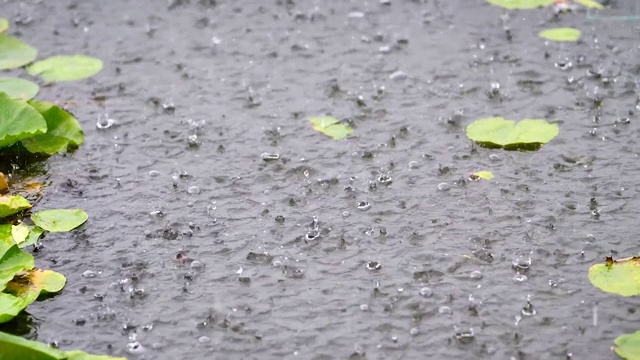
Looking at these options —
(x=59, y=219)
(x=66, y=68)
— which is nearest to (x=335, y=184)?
(x=59, y=219)

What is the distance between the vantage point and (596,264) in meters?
1.99

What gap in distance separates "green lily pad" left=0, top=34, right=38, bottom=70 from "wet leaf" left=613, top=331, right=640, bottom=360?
7.41 feet

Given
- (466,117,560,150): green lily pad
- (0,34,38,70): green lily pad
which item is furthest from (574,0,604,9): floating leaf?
(0,34,38,70): green lily pad

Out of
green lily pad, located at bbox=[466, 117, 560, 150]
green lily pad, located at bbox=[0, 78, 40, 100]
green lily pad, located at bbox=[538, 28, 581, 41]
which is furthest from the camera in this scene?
green lily pad, located at bbox=[538, 28, 581, 41]

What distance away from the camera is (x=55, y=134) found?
101 inches

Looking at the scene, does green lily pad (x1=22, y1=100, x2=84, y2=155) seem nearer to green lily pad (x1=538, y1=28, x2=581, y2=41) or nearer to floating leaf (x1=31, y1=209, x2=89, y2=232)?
floating leaf (x1=31, y1=209, x2=89, y2=232)

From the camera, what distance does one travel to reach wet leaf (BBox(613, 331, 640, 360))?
1.72 metres

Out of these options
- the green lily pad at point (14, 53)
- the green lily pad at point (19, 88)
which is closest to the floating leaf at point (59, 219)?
the green lily pad at point (19, 88)

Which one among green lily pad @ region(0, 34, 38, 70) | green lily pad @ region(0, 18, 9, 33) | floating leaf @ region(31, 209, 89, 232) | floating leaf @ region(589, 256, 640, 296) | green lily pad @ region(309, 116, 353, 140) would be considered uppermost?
floating leaf @ region(589, 256, 640, 296)

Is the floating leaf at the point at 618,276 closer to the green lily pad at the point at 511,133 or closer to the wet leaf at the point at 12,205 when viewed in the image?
the green lily pad at the point at 511,133

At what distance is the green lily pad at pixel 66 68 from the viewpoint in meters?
2.95

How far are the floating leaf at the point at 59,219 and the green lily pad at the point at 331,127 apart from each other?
780mm

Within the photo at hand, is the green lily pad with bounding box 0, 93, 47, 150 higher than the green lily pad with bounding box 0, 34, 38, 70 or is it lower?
higher

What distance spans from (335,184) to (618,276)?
0.80 m
